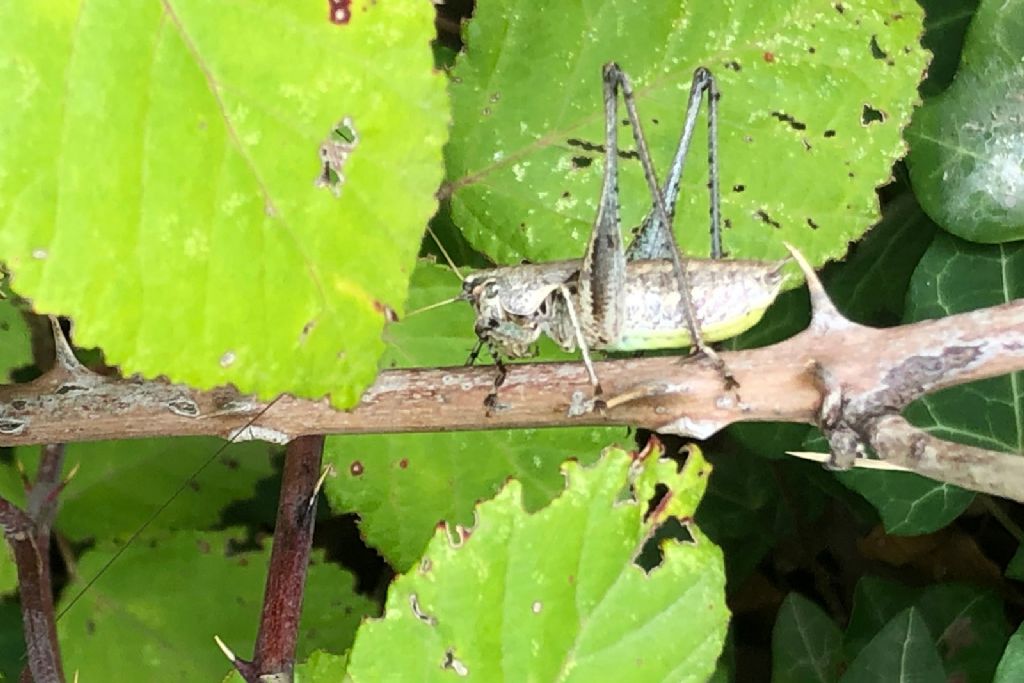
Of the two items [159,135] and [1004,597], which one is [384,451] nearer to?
[159,135]

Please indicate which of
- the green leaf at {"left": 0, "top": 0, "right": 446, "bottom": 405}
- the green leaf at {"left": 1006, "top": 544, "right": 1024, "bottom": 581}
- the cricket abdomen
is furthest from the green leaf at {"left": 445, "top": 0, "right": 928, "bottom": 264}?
the green leaf at {"left": 1006, "top": 544, "right": 1024, "bottom": 581}

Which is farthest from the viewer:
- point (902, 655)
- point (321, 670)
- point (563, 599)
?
point (902, 655)

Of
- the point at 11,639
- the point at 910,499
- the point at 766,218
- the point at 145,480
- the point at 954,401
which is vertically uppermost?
the point at 766,218

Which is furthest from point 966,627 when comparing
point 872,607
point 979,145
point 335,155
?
point 335,155

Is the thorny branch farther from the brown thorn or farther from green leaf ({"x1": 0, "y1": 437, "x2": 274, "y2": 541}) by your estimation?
green leaf ({"x1": 0, "y1": 437, "x2": 274, "y2": 541})

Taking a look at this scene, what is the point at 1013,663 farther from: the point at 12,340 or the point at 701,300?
the point at 12,340

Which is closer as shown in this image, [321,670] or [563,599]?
[563,599]

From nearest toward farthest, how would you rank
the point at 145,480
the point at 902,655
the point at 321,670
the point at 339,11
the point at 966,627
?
the point at 339,11, the point at 321,670, the point at 902,655, the point at 966,627, the point at 145,480

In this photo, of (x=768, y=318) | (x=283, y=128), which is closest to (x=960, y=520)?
(x=768, y=318)

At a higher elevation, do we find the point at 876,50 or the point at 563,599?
the point at 876,50

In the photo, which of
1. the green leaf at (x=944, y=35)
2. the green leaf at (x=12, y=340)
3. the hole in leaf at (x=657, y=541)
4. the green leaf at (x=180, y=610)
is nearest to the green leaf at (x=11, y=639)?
the green leaf at (x=180, y=610)
